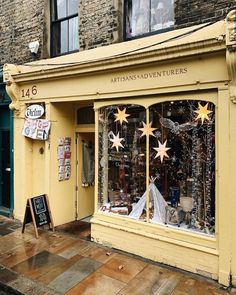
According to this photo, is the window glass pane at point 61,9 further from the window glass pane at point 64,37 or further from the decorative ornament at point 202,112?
the decorative ornament at point 202,112

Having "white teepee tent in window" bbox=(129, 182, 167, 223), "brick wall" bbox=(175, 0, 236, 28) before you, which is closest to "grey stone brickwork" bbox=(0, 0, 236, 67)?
"brick wall" bbox=(175, 0, 236, 28)

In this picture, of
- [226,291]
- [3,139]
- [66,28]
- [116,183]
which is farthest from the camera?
[3,139]

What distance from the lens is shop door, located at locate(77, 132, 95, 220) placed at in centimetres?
784

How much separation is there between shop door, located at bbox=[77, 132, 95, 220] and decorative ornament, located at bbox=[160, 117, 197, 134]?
9.65 feet

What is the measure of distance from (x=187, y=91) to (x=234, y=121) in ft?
3.33

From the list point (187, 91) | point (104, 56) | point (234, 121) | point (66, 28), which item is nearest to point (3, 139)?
point (66, 28)

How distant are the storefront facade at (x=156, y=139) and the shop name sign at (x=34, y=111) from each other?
0.16 metres

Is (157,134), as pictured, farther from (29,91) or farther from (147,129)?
(29,91)

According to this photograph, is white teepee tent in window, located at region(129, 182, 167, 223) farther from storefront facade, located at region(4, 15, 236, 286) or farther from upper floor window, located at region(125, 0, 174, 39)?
upper floor window, located at region(125, 0, 174, 39)

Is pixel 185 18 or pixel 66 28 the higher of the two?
pixel 66 28

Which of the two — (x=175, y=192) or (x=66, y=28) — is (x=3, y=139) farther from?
(x=175, y=192)

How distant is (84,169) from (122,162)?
6.21ft

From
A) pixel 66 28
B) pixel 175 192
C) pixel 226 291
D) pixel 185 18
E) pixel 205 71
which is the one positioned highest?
pixel 66 28

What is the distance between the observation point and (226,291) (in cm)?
451
